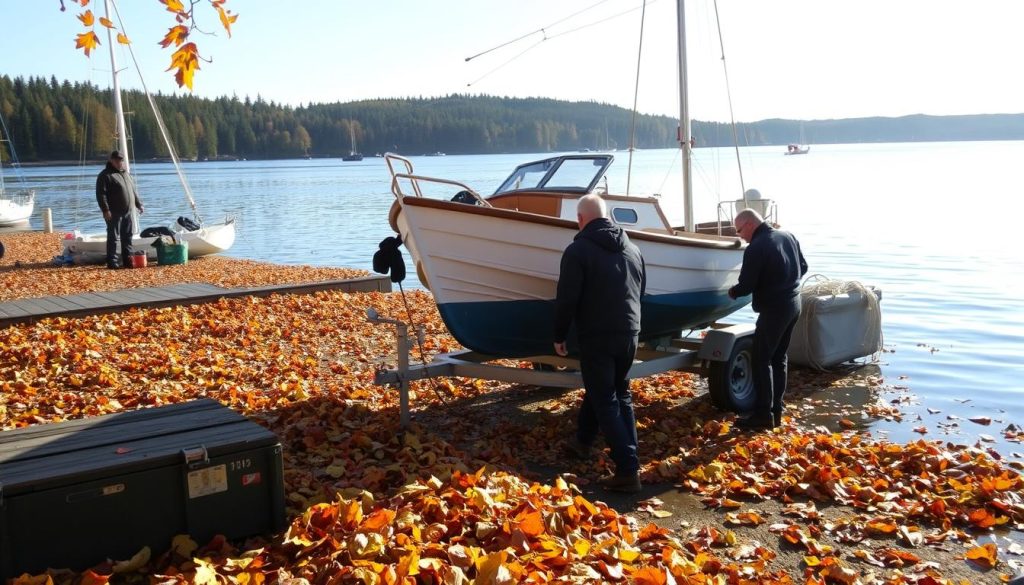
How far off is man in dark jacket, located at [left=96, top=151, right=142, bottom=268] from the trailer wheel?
1423 cm

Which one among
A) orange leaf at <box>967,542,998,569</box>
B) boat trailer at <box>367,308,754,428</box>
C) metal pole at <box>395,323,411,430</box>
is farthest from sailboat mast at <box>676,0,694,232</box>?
orange leaf at <box>967,542,998,569</box>

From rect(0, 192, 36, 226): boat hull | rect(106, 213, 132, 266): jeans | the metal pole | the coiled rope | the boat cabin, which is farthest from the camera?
rect(0, 192, 36, 226): boat hull

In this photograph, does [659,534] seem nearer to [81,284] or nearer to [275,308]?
[275,308]

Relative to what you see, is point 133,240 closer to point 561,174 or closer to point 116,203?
point 116,203

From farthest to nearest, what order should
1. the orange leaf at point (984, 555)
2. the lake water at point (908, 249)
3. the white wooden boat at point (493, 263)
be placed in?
the lake water at point (908, 249), the white wooden boat at point (493, 263), the orange leaf at point (984, 555)

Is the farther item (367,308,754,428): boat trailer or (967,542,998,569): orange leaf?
(367,308,754,428): boat trailer

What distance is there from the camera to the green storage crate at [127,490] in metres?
4.40

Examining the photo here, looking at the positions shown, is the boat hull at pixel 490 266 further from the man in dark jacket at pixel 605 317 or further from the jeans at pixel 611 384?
the jeans at pixel 611 384

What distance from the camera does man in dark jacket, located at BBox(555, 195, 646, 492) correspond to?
639cm

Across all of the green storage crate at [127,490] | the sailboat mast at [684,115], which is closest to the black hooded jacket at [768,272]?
the sailboat mast at [684,115]

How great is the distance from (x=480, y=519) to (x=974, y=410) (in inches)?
283

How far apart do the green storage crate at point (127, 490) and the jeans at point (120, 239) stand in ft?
51.7

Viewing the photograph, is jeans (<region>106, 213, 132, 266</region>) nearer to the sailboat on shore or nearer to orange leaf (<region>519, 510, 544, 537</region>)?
the sailboat on shore

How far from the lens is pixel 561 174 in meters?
10.0
